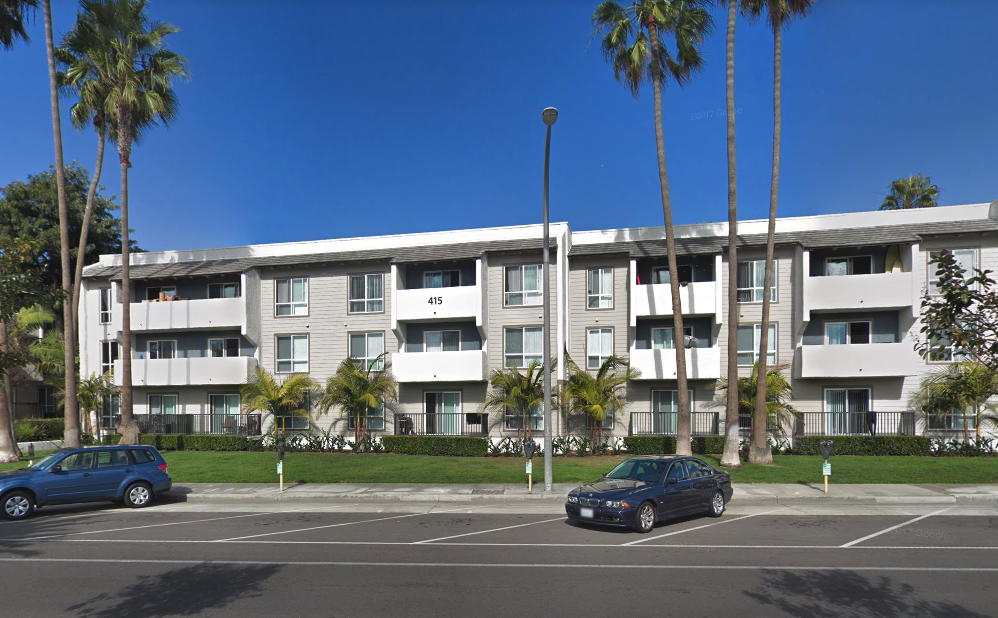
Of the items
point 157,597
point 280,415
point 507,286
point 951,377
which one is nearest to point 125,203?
point 280,415

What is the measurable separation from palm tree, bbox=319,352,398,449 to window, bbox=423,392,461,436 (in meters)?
1.61

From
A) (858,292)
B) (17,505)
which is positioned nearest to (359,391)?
(17,505)

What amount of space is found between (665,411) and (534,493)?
10317mm

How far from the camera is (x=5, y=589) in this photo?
312 inches

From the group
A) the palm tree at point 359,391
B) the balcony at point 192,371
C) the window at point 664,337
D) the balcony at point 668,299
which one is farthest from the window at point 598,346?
the balcony at point 192,371

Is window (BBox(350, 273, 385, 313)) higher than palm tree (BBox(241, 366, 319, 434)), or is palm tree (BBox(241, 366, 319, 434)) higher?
window (BBox(350, 273, 385, 313))

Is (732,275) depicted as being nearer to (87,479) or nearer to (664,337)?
(664,337)

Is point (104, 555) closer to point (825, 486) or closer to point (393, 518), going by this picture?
point (393, 518)

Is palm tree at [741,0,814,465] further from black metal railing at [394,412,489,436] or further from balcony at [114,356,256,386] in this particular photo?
balcony at [114,356,256,386]

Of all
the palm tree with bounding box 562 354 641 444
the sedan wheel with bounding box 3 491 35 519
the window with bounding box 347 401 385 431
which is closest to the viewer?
the sedan wheel with bounding box 3 491 35 519

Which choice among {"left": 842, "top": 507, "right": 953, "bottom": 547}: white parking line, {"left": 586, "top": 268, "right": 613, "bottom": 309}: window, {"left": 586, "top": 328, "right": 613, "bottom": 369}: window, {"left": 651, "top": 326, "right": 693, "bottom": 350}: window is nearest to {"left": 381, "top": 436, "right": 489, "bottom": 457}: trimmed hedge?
{"left": 586, "top": 328, "right": 613, "bottom": 369}: window

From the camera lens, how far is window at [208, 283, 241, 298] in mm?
27828

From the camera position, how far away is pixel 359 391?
23.7m

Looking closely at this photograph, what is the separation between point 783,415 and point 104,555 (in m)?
21.5
